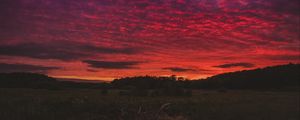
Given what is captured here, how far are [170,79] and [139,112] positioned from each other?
1009 inches

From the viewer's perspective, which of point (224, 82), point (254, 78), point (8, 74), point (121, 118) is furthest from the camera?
point (254, 78)

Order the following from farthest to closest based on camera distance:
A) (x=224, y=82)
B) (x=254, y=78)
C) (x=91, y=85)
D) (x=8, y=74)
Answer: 1. (x=254, y=78)
2. (x=224, y=82)
3. (x=91, y=85)
4. (x=8, y=74)

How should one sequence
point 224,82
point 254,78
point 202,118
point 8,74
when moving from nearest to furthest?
point 202,118 < point 8,74 < point 224,82 < point 254,78

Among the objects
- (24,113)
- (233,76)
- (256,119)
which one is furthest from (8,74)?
(233,76)

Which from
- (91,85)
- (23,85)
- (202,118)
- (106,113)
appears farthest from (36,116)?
(91,85)

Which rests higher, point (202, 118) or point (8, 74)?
point (8, 74)

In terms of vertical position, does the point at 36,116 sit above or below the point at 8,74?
below

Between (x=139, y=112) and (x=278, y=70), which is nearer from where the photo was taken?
(x=139, y=112)

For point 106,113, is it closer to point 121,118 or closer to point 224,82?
point 121,118

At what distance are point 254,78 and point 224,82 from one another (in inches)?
350

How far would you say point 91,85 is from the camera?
39.7 metres

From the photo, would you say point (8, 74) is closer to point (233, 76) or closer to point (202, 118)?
point (202, 118)

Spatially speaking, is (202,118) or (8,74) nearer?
(202,118)

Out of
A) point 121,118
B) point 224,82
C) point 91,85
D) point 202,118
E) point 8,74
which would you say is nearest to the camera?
point 121,118
